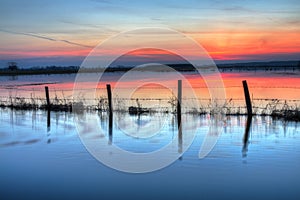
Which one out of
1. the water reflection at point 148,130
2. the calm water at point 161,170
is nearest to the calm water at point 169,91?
the water reflection at point 148,130

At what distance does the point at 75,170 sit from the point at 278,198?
4.81 m

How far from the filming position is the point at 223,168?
10.4m

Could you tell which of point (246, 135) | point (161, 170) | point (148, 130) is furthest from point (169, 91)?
point (161, 170)

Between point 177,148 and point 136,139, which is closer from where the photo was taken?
point 177,148

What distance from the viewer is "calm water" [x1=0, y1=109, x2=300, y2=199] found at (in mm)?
8727

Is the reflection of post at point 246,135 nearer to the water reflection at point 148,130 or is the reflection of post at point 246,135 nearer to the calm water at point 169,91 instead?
the water reflection at point 148,130

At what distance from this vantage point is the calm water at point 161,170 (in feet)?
28.6

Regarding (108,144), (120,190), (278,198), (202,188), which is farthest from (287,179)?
(108,144)

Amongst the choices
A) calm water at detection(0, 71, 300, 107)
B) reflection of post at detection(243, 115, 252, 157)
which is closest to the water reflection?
reflection of post at detection(243, 115, 252, 157)

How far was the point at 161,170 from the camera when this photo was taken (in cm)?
1045

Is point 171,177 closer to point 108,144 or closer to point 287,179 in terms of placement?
point 287,179

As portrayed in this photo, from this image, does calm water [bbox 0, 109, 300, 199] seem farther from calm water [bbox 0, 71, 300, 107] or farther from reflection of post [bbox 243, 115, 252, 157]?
calm water [bbox 0, 71, 300, 107]

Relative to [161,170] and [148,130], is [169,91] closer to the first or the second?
[148,130]

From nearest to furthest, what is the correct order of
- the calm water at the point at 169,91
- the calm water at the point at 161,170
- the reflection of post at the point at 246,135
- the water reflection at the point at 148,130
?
the calm water at the point at 161,170, the reflection of post at the point at 246,135, the water reflection at the point at 148,130, the calm water at the point at 169,91
